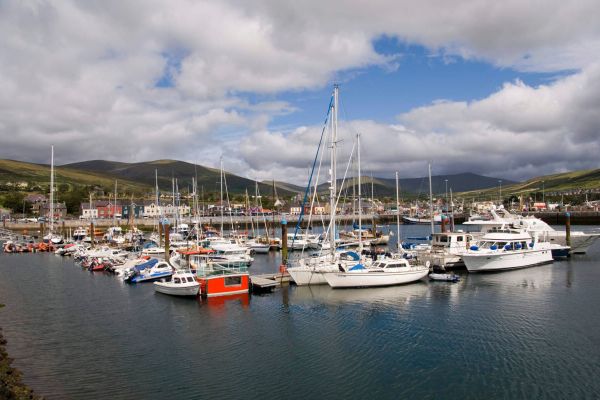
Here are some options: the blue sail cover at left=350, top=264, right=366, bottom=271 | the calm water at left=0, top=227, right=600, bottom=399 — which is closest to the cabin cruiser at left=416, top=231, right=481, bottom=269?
the calm water at left=0, top=227, right=600, bottom=399

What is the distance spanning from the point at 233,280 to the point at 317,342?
47.6 ft

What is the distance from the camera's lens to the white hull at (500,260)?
51594 mm

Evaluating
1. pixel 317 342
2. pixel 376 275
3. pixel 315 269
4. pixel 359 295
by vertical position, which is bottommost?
pixel 317 342

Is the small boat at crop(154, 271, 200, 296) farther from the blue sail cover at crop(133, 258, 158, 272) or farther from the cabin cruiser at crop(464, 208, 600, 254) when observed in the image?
the cabin cruiser at crop(464, 208, 600, 254)

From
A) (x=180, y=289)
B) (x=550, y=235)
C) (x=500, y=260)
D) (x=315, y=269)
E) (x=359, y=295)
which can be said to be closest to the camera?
(x=180, y=289)

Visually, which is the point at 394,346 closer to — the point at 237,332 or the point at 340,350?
the point at 340,350

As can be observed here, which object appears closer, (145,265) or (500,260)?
(145,265)

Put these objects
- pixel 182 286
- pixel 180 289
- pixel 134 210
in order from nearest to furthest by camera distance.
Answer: pixel 182 286
pixel 180 289
pixel 134 210

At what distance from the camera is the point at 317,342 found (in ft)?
92.2

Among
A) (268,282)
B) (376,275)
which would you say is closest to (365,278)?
(376,275)

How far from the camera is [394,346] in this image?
27156 millimetres

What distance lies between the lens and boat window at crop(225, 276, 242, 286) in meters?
40.4

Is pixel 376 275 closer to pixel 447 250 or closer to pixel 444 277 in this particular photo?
pixel 444 277

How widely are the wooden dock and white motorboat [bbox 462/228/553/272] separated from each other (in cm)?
2093
